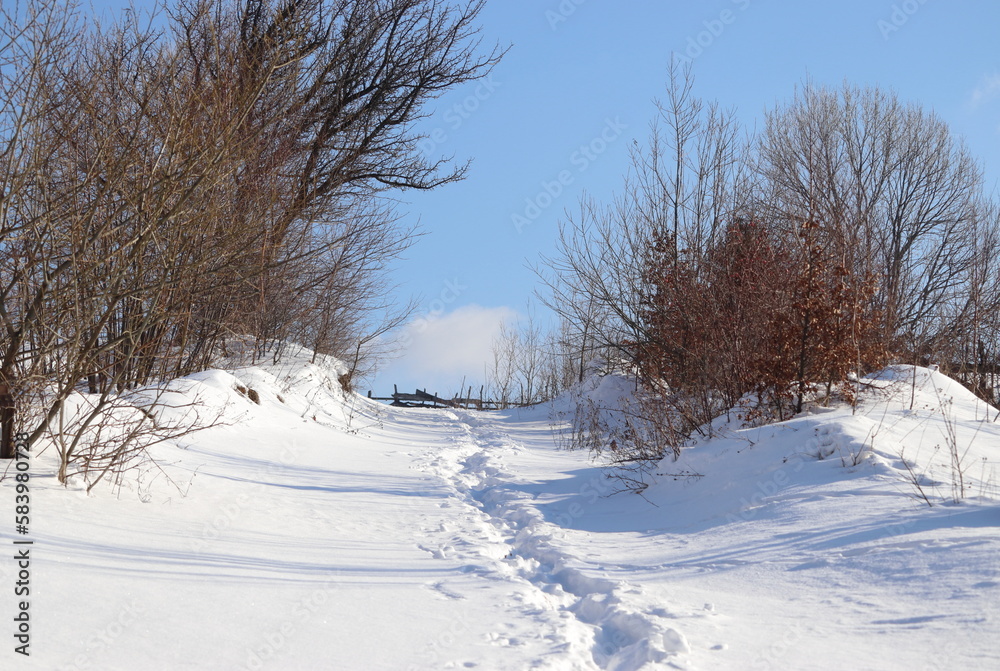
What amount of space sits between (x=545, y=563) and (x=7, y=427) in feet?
12.3

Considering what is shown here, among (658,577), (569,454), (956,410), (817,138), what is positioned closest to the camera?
(658,577)

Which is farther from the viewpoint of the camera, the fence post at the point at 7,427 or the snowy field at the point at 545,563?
the fence post at the point at 7,427

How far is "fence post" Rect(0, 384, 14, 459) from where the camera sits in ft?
16.0

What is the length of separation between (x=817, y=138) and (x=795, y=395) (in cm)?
1482

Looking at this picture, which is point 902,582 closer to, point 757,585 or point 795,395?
point 757,585

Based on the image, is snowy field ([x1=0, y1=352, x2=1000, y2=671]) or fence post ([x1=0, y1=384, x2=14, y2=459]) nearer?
snowy field ([x1=0, y1=352, x2=1000, y2=671])

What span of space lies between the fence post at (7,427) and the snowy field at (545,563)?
203 millimetres

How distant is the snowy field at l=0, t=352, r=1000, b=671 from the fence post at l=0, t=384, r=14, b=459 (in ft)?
0.66

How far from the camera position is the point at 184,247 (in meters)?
5.38

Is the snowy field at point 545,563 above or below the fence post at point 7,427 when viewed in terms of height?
below

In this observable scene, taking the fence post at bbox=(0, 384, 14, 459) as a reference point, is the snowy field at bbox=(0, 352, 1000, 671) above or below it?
below

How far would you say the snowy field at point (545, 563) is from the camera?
2.98 meters

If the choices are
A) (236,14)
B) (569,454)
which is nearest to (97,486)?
(569,454)

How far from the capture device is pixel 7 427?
4.88 metres
